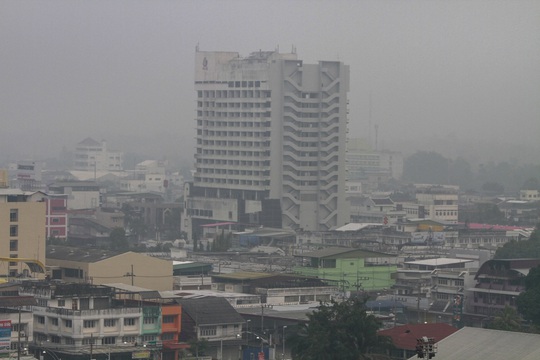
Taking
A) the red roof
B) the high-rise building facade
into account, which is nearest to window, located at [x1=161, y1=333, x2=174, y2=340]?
the red roof

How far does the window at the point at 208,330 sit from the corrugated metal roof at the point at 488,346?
482cm

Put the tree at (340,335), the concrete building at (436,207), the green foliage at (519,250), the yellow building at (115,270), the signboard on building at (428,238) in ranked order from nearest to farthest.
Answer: the tree at (340,335) → the yellow building at (115,270) → the green foliage at (519,250) → the signboard on building at (428,238) → the concrete building at (436,207)

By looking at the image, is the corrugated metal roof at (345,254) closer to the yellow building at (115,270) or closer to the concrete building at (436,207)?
the yellow building at (115,270)

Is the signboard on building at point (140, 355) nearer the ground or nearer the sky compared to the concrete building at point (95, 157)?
nearer the ground

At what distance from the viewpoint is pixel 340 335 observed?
22.9m

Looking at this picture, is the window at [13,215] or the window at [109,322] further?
the window at [13,215]

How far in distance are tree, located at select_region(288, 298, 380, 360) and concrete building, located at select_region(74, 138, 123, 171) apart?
267ft

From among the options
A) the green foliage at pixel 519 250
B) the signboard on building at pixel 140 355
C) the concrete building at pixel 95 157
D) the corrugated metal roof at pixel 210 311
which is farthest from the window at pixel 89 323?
the concrete building at pixel 95 157

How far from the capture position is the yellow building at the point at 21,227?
3331 centimetres

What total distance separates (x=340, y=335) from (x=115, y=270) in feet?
34.7

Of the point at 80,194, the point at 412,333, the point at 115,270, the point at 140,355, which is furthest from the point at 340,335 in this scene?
the point at 80,194

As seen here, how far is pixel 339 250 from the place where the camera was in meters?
37.6

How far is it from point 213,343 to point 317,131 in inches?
1224

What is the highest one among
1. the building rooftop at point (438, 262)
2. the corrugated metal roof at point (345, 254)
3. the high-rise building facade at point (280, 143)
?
the high-rise building facade at point (280, 143)
